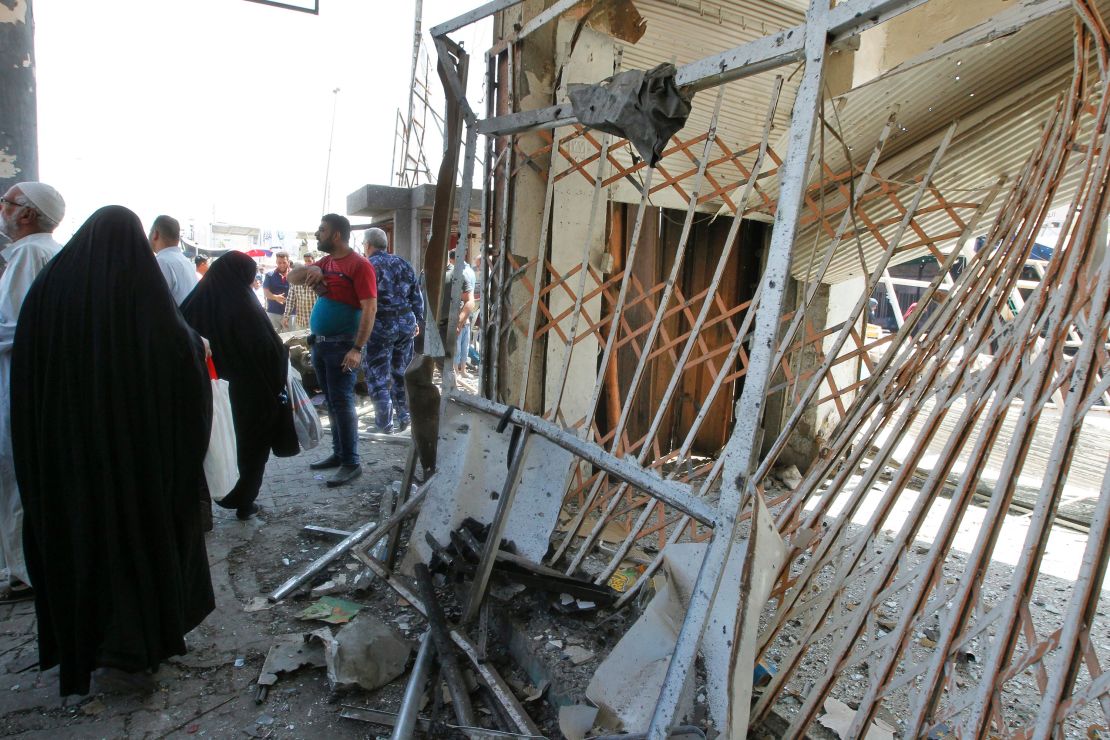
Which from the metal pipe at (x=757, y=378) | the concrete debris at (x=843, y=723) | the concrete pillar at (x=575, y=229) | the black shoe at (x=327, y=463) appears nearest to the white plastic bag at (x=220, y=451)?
the black shoe at (x=327, y=463)

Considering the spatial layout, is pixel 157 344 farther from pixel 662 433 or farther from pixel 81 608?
pixel 662 433

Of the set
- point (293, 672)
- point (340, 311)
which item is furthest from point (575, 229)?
point (293, 672)

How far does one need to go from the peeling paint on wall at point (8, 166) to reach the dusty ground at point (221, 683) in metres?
2.34

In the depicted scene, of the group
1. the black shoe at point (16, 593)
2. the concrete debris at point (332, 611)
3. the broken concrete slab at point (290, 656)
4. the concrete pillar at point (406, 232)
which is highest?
the concrete pillar at point (406, 232)

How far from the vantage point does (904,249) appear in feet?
11.8

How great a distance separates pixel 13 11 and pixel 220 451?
9.10ft

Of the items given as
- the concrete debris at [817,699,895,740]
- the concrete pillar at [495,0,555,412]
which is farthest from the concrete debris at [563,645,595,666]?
the concrete pillar at [495,0,555,412]

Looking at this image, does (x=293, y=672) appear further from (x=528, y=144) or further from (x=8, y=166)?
(x=8, y=166)

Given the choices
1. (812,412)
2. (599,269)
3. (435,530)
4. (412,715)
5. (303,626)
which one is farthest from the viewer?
(812,412)

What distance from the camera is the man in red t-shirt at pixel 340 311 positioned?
13.6ft

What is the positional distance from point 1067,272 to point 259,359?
135 inches

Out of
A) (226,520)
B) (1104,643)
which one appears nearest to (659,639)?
(1104,643)

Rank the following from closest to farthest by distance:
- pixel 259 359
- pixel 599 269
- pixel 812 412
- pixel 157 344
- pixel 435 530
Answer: pixel 157 344
pixel 435 530
pixel 259 359
pixel 599 269
pixel 812 412

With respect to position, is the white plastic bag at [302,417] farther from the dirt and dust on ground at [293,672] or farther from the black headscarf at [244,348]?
the dirt and dust on ground at [293,672]
